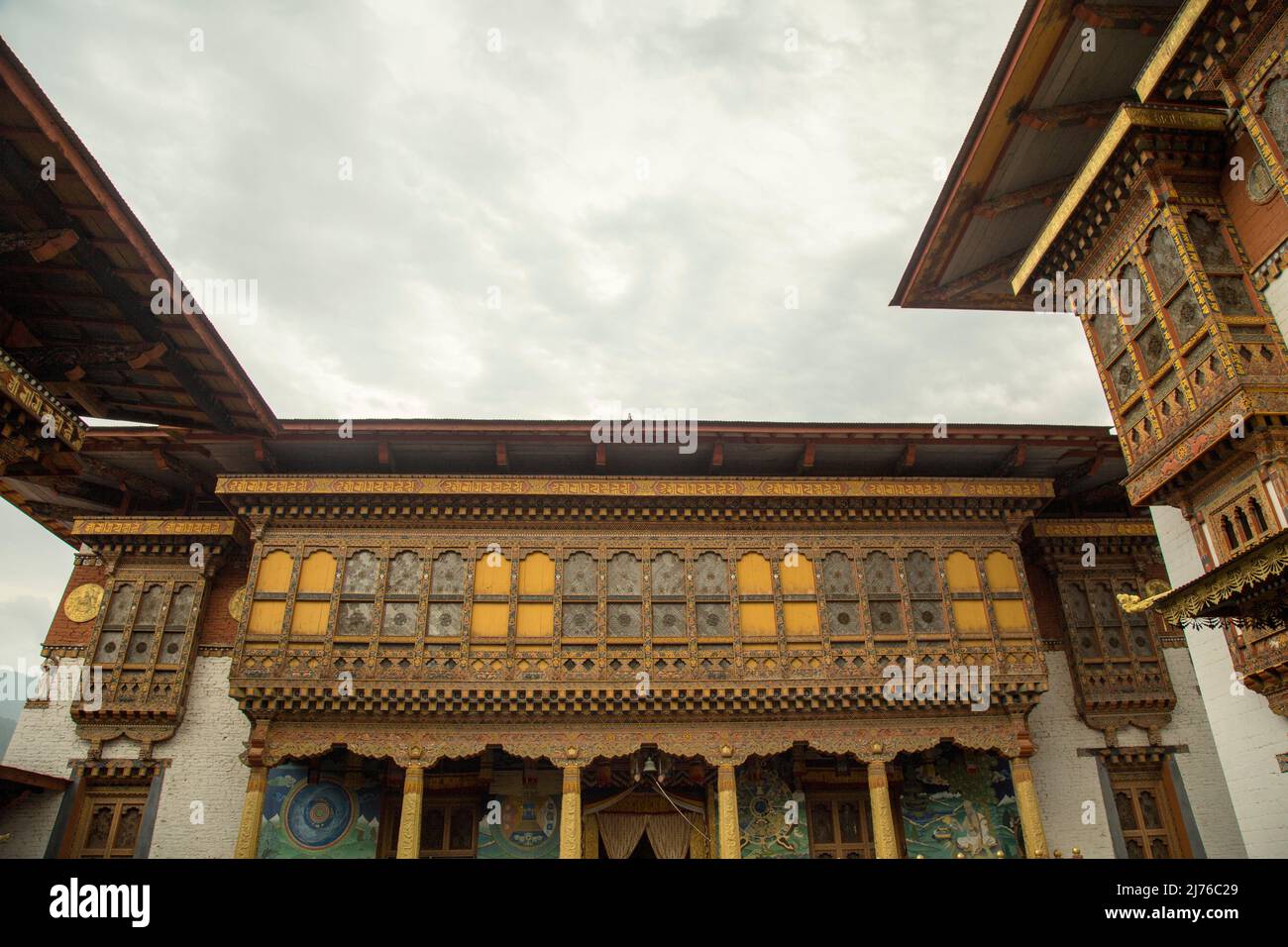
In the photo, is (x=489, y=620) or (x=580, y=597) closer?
(x=489, y=620)

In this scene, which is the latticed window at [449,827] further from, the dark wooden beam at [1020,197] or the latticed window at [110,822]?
the dark wooden beam at [1020,197]

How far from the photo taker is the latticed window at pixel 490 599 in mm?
17156

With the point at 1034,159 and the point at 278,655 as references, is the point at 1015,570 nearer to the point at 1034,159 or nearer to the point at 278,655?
the point at 1034,159

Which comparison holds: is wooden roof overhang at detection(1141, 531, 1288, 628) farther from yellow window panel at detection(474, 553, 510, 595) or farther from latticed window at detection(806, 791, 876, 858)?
yellow window panel at detection(474, 553, 510, 595)

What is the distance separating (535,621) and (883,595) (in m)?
7.80

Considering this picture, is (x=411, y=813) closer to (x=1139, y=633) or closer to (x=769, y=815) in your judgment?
(x=769, y=815)

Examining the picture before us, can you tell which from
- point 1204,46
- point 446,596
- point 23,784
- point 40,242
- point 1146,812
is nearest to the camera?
point 40,242

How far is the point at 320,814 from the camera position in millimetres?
17656

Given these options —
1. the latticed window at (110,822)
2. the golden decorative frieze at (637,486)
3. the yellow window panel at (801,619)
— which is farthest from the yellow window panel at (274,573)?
the yellow window panel at (801,619)

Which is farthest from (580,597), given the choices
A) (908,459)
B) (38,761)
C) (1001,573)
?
(38,761)

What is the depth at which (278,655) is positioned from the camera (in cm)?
1658

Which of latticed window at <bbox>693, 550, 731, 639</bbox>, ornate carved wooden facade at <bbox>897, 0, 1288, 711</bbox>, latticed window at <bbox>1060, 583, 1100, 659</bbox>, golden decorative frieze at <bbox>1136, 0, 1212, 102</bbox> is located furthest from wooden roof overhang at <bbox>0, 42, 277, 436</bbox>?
latticed window at <bbox>1060, 583, 1100, 659</bbox>
